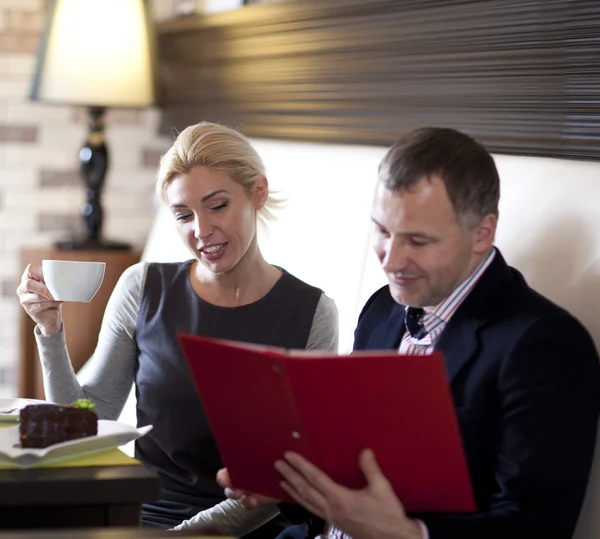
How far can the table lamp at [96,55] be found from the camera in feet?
10.6

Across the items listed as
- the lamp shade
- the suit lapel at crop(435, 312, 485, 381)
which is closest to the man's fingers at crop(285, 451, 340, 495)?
the suit lapel at crop(435, 312, 485, 381)

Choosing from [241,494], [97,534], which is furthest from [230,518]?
[97,534]

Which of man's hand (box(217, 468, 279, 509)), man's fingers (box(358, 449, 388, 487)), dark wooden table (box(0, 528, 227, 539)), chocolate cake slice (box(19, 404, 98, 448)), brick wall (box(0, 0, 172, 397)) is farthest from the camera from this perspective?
brick wall (box(0, 0, 172, 397))

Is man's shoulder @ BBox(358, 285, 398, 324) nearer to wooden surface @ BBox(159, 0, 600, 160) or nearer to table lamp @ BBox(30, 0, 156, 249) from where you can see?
wooden surface @ BBox(159, 0, 600, 160)

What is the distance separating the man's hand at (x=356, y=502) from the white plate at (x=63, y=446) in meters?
0.26

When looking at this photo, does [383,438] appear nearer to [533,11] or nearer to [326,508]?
[326,508]

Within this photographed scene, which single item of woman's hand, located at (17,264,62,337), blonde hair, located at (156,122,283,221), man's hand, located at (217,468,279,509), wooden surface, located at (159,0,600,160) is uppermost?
wooden surface, located at (159,0,600,160)

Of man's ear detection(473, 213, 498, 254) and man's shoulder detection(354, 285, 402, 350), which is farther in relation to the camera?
man's shoulder detection(354, 285, 402, 350)

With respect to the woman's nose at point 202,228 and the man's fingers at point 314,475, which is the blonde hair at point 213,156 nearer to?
the woman's nose at point 202,228

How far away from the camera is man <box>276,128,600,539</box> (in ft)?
4.00

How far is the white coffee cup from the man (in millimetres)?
448

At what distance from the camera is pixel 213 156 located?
186 centimetres

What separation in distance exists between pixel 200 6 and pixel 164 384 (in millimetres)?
1768

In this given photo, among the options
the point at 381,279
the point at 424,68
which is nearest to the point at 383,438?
the point at 381,279
